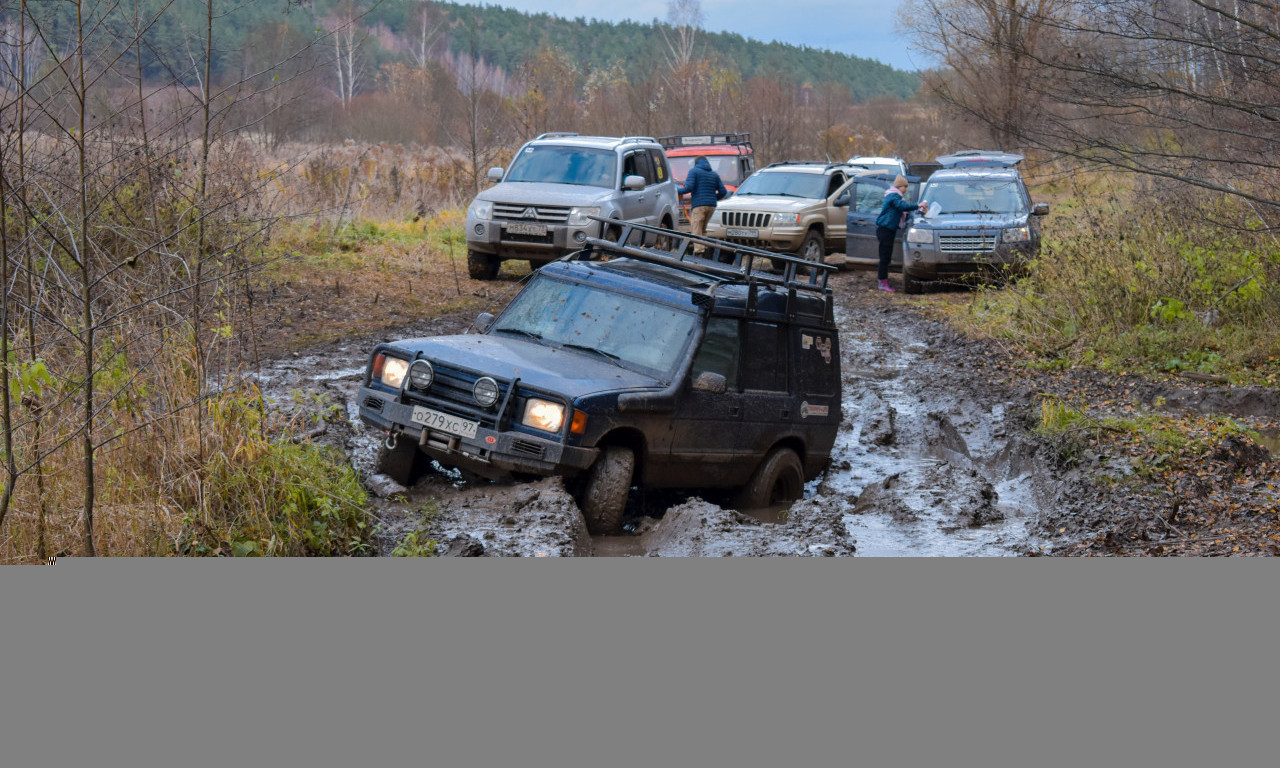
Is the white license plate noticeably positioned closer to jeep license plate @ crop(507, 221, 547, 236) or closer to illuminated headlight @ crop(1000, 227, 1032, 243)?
jeep license plate @ crop(507, 221, 547, 236)

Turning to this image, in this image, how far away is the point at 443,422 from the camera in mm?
6660

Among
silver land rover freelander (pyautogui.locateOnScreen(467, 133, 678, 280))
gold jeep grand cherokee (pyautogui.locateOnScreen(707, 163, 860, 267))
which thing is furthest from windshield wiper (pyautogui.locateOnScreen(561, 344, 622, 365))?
gold jeep grand cherokee (pyautogui.locateOnScreen(707, 163, 860, 267))

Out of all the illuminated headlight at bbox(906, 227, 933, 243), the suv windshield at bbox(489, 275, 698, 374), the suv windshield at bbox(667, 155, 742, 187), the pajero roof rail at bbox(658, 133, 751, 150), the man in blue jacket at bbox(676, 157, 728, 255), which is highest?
the pajero roof rail at bbox(658, 133, 751, 150)

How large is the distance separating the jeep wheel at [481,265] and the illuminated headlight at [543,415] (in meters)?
10.9

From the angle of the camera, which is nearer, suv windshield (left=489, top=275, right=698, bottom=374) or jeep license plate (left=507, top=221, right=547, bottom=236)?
suv windshield (left=489, top=275, right=698, bottom=374)

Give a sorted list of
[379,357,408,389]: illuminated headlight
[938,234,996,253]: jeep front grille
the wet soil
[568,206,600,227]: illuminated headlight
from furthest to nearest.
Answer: [938,234,996,253]: jeep front grille, [568,206,600,227]: illuminated headlight, [379,357,408,389]: illuminated headlight, the wet soil

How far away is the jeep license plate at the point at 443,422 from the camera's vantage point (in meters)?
6.57

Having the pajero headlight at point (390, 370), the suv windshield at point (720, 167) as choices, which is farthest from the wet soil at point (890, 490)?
the suv windshield at point (720, 167)

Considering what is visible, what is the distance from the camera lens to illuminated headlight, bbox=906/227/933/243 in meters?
17.9

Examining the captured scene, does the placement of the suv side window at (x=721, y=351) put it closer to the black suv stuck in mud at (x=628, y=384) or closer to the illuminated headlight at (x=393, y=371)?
the black suv stuck in mud at (x=628, y=384)

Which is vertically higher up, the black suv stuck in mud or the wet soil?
the black suv stuck in mud

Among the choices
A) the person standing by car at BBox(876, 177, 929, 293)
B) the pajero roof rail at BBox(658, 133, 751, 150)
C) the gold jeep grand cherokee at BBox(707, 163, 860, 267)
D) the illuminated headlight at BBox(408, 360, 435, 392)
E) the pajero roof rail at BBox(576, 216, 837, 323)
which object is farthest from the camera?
the pajero roof rail at BBox(658, 133, 751, 150)

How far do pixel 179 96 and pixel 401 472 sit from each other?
2.45m

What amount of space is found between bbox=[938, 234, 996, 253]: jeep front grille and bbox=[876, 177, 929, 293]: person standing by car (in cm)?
72
